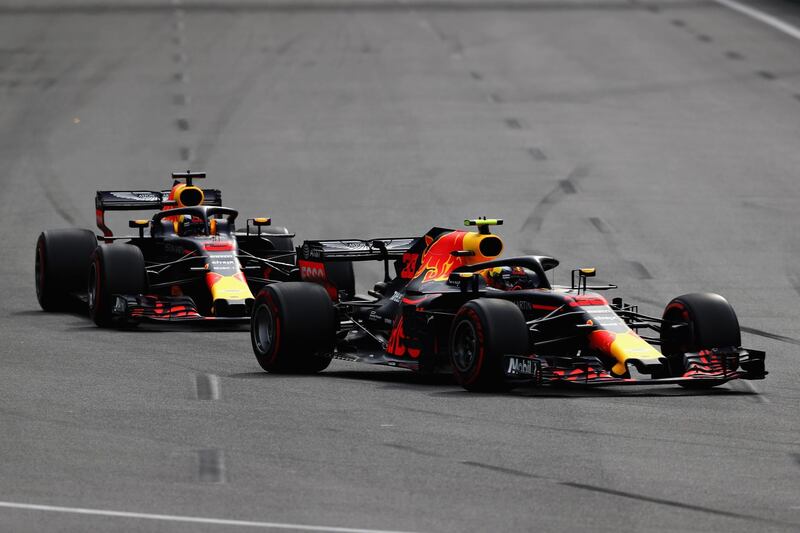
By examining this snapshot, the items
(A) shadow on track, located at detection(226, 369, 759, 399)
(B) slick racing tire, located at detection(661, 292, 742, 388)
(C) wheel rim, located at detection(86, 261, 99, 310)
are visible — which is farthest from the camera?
(C) wheel rim, located at detection(86, 261, 99, 310)

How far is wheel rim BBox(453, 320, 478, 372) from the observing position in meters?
14.4

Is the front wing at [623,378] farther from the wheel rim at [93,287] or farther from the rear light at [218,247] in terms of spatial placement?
the wheel rim at [93,287]

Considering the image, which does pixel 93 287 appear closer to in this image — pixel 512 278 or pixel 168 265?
pixel 168 265

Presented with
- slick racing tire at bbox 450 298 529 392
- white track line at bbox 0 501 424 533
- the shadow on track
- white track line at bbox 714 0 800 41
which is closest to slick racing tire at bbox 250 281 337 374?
the shadow on track

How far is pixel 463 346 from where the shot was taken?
14.6 metres

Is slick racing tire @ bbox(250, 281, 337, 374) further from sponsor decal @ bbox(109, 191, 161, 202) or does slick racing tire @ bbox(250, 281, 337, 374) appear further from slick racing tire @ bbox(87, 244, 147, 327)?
sponsor decal @ bbox(109, 191, 161, 202)

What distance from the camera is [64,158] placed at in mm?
34719

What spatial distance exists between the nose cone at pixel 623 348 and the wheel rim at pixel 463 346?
3.42 feet

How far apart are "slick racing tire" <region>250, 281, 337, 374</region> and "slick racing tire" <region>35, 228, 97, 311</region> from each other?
20.2 ft

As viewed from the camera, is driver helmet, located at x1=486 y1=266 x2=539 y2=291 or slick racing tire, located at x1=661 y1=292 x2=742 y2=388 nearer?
slick racing tire, located at x1=661 y1=292 x2=742 y2=388

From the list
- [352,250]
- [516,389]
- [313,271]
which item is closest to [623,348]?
[516,389]

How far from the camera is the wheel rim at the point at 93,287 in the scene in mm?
19719

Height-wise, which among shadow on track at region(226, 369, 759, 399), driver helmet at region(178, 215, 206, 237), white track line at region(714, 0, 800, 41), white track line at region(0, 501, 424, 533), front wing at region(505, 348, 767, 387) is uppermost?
white track line at region(714, 0, 800, 41)

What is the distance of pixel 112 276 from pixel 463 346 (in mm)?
6342
